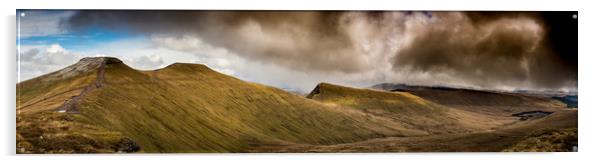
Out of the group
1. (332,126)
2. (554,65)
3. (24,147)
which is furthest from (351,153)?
(24,147)

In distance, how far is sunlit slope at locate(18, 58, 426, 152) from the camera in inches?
337

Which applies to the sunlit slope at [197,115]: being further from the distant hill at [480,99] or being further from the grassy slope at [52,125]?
the distant hill at [480,99]

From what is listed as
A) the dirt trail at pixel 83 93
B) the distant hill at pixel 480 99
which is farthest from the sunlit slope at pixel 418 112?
the dirt trail at pixel 83 93

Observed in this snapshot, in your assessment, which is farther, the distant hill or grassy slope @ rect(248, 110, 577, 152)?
the distant hill

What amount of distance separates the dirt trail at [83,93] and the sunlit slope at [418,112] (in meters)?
2.57

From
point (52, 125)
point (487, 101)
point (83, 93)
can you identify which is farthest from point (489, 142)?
point (52, 125)

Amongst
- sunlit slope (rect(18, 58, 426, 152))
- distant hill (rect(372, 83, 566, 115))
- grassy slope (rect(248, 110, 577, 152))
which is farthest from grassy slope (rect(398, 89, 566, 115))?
sunlit slope (rect(18, 58, 426, 152))

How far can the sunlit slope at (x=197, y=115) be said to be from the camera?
8.57m

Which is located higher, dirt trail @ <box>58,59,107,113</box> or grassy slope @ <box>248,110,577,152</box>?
dirt trail @ <box>58,59,107,113</box>

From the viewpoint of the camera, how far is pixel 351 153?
899cm

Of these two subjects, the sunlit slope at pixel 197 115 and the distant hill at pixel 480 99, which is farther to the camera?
the distant hill at pixel 480 99

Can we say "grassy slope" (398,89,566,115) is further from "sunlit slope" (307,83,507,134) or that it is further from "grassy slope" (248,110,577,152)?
"grassy slope" (248,110,577,152)

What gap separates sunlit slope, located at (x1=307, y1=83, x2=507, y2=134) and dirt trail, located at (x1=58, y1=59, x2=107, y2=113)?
2571 millimetres
